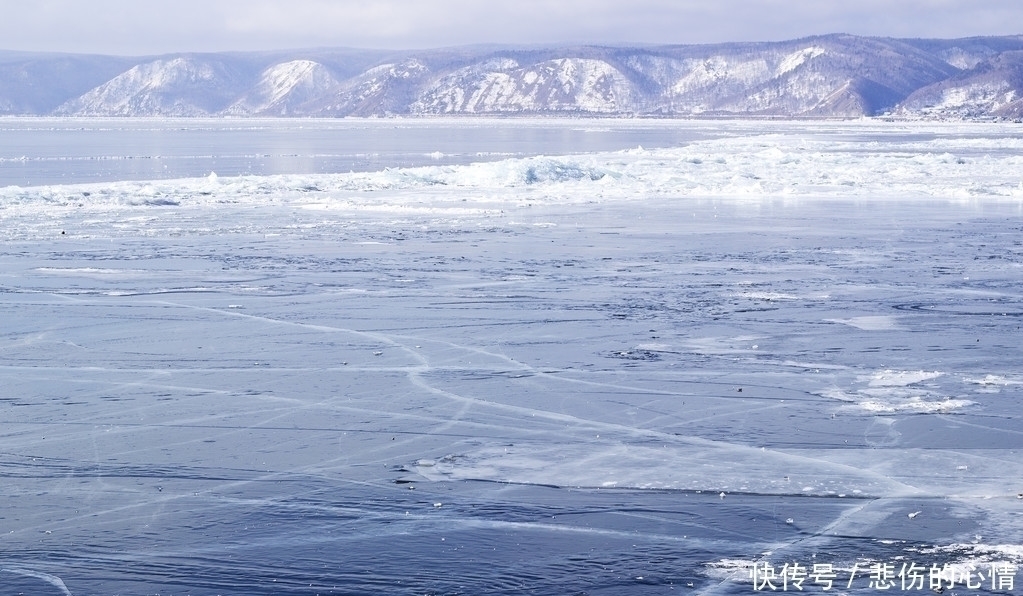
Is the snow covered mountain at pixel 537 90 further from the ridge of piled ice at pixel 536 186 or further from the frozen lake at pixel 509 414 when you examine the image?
the frozen lake at pixel 509 414

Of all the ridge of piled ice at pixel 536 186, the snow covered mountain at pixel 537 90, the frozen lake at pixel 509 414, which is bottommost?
the frozen lake at pixel 509 414

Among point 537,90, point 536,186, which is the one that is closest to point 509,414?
point 536,186

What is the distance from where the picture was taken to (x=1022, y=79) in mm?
147250

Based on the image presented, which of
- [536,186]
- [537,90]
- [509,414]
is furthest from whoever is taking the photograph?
[537,90]

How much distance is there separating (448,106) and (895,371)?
570 feet

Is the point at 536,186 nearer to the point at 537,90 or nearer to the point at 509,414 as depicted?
the point at 509,414

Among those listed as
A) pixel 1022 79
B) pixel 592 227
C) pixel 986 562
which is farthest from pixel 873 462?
pixel 1022 79

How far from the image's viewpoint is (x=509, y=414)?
6926 mm

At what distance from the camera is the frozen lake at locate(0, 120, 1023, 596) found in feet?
15.5

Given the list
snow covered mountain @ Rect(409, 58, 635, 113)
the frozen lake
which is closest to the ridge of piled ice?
the frozen lake

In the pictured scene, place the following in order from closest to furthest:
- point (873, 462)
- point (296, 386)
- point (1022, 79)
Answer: point (873, 462) < point (296, 386) < point (1022, 79)

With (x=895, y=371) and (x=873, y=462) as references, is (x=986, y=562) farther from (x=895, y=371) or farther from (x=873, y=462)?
(x=895, y=371)

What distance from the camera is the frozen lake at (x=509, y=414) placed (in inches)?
186

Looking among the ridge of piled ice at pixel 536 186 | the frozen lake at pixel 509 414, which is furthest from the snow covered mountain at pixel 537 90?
the frozen lake at pixel 509 414
